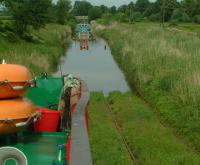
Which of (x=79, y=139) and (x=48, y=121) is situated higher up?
(x=79, y=139)

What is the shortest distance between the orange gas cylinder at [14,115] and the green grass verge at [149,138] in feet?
12.2

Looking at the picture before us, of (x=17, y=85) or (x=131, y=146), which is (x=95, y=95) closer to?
(x=131, y=146)

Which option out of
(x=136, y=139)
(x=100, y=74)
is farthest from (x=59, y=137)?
(x=100, y=74)

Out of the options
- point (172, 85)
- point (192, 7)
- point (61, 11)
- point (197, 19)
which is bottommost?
point (197, 19)

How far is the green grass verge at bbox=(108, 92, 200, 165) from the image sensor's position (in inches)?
336

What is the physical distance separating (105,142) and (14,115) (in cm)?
482

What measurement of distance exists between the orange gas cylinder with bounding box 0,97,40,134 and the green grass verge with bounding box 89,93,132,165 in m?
3.07

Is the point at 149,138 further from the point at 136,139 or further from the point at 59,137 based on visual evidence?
the point at 59,137

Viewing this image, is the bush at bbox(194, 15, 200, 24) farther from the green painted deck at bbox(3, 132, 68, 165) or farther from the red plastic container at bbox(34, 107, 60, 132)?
the green painted deck at bbox(3, 132, 68, 165)

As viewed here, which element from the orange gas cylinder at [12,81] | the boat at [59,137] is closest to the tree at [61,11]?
the boat at [59,137]

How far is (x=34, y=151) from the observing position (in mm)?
5312

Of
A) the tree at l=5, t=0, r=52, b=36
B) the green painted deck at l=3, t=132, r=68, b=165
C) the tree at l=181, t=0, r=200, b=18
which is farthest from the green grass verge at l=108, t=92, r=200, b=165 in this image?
the tree at l=181, t=0, r=200, b=18

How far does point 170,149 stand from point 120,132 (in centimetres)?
210

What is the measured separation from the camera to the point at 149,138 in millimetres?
10062
